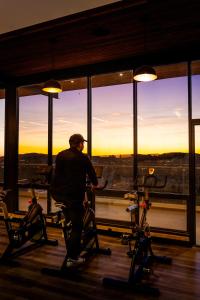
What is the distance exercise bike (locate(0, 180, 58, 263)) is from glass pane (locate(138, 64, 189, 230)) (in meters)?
1.99

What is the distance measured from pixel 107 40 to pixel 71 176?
7.68 feet

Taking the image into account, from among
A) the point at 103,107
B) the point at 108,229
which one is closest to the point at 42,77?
the point at 103,107

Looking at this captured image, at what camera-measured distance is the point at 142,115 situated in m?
5.58

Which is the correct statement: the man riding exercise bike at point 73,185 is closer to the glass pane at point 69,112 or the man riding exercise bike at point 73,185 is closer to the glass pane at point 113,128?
the glass pane at point 113,128

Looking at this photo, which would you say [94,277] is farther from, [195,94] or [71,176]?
[195,94]

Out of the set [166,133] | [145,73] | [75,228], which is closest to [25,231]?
[75,228]

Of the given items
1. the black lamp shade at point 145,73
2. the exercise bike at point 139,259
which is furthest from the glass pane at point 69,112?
the exercise bike at point 139,259

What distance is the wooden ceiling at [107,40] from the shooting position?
364cm

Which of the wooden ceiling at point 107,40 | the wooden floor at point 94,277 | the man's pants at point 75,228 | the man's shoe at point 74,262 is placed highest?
the wooden ceiling at point 107,40

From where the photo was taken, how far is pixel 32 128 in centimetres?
705

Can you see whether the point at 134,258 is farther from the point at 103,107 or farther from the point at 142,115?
the point at 103,107

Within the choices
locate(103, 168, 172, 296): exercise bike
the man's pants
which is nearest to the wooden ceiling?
locate(103, 168, 172, 296): exercise bike

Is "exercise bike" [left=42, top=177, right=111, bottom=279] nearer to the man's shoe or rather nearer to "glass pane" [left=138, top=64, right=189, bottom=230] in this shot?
the man's shoe

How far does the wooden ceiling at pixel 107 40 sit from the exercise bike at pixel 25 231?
2.25 m
